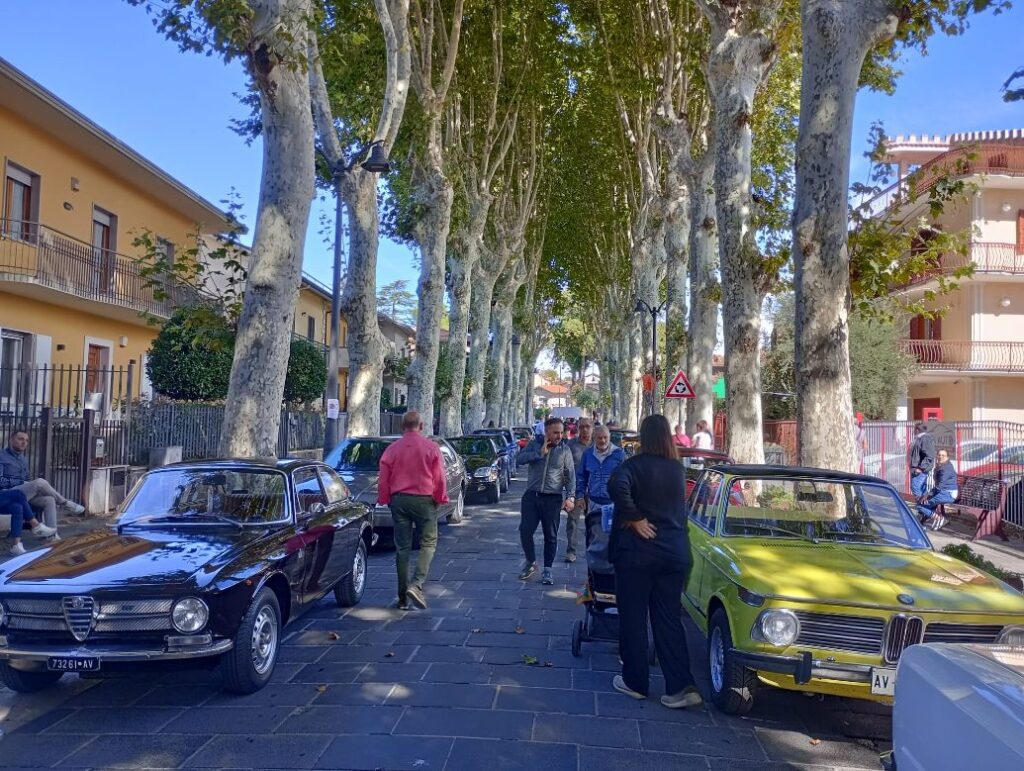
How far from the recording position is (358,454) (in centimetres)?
1302

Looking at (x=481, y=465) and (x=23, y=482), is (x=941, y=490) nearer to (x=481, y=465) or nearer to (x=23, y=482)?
(x=481, y=465)

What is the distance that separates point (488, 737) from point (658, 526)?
1.67m

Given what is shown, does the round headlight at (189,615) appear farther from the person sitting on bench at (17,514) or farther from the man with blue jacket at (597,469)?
the person sitting on bench at (17,514)

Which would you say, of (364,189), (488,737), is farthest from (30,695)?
(364,189)

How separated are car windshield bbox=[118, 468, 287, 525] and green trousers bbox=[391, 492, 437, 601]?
1325 mm

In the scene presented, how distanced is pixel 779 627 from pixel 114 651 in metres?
4.01

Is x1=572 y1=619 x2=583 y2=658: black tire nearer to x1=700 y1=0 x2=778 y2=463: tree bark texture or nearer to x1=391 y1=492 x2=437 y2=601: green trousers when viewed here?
x1=391 y1=492 x2=437 y2=601: green trousers

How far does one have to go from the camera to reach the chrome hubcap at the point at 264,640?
564 cm

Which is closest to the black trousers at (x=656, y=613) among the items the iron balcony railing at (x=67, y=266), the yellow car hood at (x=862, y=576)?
the yellow car hood at (x=862, y=576)

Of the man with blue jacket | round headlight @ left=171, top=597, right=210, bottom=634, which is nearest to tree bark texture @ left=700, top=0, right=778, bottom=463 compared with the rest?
the man with blue jacket

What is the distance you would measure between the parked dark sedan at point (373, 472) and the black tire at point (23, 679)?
5191mm

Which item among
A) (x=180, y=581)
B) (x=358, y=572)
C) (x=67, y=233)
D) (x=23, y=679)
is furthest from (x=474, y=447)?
(x=180, y=581)

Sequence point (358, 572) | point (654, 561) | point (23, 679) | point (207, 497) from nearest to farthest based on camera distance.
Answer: point (654, 561)
point (23, 679)
point (207, 497)
point (358, 572)

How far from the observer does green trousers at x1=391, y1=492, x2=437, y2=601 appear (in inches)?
309
